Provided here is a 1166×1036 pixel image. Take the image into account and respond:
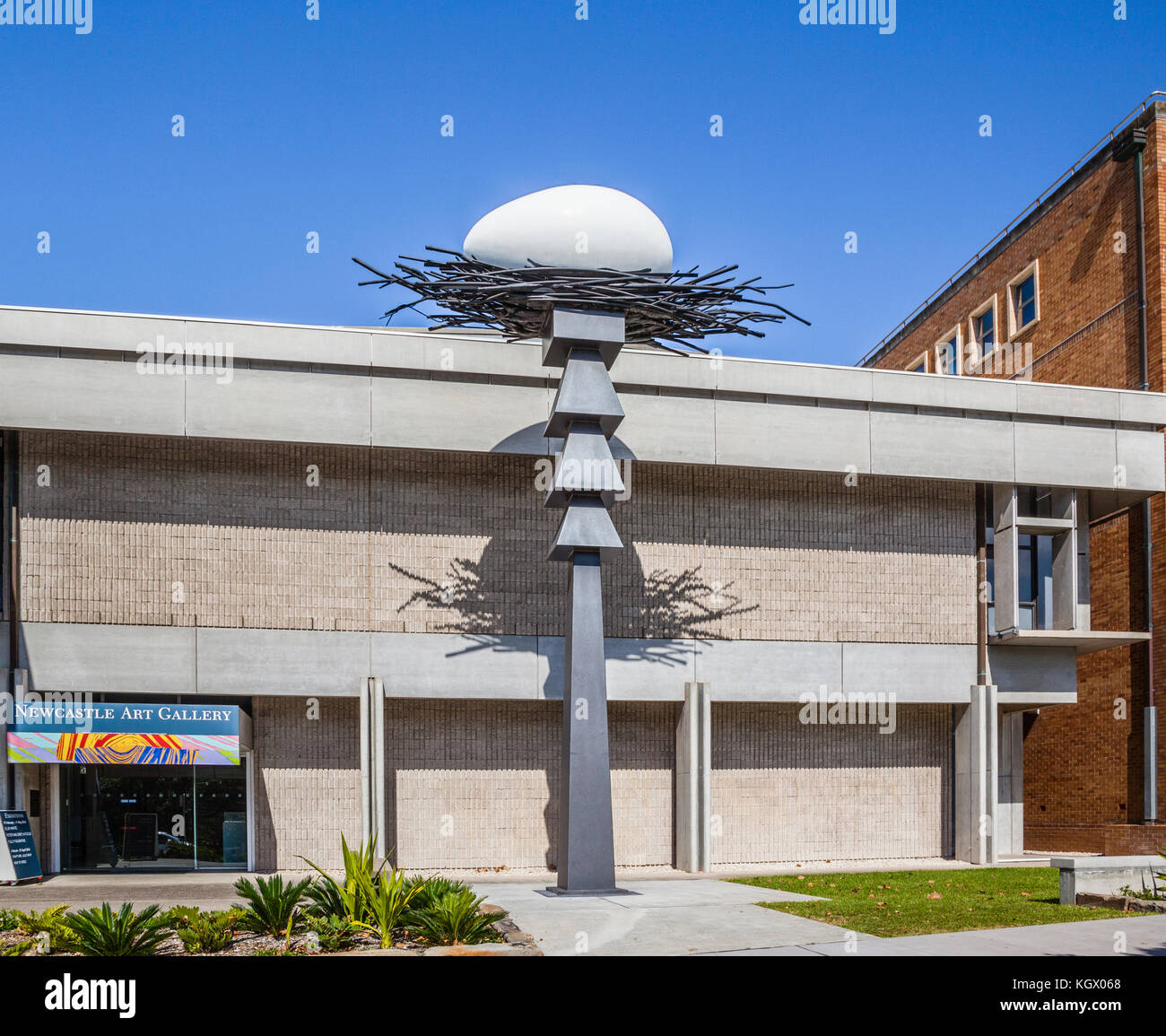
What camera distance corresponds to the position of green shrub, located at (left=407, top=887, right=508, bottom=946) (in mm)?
11328

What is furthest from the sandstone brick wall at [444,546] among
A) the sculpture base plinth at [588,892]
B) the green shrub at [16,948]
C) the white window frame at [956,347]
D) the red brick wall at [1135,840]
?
the white window frame at [956,347]

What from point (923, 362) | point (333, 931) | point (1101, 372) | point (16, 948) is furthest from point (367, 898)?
point (923, 362)

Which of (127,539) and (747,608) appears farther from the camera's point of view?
(747,608)

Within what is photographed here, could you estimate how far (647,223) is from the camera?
2136 centimetres

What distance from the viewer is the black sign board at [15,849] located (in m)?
20.5

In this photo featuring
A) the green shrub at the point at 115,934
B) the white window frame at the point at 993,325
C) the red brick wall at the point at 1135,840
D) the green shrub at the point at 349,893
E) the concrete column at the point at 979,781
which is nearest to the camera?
the green shrub at the point at 115,934

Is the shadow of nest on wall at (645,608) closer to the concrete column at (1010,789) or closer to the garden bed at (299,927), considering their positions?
the concrete column at (1010,789)

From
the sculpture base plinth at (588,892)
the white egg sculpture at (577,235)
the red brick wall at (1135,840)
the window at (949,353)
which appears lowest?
the red brick wall at (1135,840)

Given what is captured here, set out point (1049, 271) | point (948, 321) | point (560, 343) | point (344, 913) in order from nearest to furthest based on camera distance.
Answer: point (344, 913) → point (560, 343) → point (1049, 271) → point (948, 321)

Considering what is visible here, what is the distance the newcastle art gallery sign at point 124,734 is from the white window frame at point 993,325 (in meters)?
24.9

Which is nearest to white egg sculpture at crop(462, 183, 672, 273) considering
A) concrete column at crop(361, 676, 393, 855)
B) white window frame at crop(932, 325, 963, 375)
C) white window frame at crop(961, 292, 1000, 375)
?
concrete column at crop(361, 676, 393, 855)
